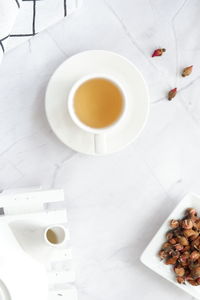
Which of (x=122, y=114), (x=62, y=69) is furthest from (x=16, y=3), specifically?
(x=122, y=114)

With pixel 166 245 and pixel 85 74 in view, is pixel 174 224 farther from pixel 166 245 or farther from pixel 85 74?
pixel 85 74

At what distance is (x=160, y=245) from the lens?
1003 millimetres

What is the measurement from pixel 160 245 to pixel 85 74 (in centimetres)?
40

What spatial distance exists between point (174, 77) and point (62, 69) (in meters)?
0.25

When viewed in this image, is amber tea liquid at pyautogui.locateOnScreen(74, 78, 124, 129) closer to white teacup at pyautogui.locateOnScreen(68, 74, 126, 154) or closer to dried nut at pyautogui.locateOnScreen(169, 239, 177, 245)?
white teacup at pyautogui.locateOnScreen(68, 74, 126, 154)

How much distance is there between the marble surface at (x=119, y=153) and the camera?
38.9 inches

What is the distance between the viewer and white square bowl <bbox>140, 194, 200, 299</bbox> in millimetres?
993

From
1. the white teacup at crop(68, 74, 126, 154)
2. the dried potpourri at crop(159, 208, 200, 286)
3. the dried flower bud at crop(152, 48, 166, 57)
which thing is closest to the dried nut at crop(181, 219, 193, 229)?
the dried potpourri at crop(159, 208, 200, 286)

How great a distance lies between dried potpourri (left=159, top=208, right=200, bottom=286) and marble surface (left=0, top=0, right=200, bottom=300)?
7 centimetres

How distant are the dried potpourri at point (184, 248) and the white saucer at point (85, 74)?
213mm

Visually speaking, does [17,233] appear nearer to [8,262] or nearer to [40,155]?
[8,262]

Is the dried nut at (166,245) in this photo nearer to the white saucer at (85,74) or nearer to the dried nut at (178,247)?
the dried nut at (178,247)

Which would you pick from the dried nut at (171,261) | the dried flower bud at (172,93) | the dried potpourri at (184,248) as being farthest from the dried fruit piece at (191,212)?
the dried flower bud at (172,93)

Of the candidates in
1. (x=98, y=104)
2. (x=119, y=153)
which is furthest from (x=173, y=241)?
(x=98, y=104)
